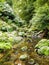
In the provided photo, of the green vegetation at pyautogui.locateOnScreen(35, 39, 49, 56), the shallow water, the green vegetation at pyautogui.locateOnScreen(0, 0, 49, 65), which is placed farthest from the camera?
the green vegetation at pyautogui.locateOnScreen(35, 39, 49, 56)

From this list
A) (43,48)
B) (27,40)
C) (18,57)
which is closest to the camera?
(18,57)

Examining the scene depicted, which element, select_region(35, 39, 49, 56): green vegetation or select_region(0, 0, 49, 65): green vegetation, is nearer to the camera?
select_region(0, 0, 49, 65): green vegetation

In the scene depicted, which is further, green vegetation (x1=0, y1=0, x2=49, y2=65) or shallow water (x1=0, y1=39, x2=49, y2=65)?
green vegetation (x1=0, y1=0, x2=49, y2=65)

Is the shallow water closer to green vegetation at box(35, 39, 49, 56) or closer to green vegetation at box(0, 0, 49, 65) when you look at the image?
green vegetation at box(0, 0, 49, 65)

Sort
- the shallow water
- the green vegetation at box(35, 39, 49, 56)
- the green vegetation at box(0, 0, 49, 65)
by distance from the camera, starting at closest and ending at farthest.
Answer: the shallow water < the green vegetation at box(0, 0, 49, 65) < the green vegetation at box(35, 39, 49, 56)

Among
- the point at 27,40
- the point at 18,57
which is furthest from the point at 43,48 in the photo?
the point at 27,40

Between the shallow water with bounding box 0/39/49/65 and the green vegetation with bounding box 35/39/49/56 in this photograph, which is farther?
the green vegetation with bounding box 35/39/49/56

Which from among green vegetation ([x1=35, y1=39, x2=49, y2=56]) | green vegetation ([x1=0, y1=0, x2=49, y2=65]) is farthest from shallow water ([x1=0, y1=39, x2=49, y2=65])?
green vegetation ([x1=35, y1=39, x2=49, y2=56])

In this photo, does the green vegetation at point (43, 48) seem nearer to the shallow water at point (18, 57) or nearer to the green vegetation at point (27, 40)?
the green vegetation at point (27, 40)

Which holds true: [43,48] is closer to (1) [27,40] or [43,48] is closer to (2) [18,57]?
(2) [18,57]

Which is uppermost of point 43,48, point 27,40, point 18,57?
point 43,48

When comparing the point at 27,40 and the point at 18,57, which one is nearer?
the point at 18,57

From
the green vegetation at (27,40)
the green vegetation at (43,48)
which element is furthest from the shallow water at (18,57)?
the green vegetation at (43,48)

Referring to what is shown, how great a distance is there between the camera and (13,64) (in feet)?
30.8
